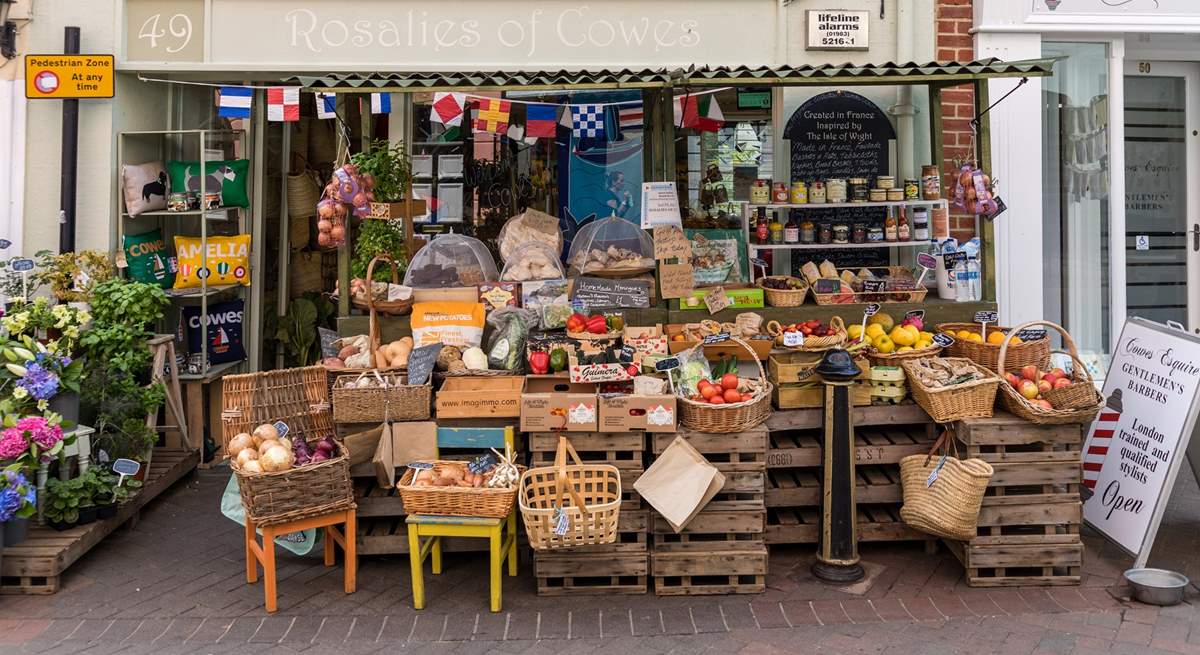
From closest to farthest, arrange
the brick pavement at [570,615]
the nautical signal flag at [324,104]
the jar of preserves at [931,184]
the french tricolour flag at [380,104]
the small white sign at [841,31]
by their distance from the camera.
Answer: the brick pavement at [570,615] → the jar of preserves at [931,184] → the nautical signal flag at [324,104] → the french tricolour flag at [380,104] → the small white sign at [841,31]

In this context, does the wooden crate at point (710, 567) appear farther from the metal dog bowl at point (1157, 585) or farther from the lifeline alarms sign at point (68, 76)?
the lifeline alarms sign at point (68, 76)

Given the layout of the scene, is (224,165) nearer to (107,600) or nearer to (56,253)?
(56,253)

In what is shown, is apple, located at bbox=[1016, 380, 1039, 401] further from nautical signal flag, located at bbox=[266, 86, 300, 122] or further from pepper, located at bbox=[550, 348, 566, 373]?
nautical signal flag, located at bbox=[266, 86, 300, 122]

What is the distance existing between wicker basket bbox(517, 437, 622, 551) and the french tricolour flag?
3.35 meters

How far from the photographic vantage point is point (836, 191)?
712 centimetres

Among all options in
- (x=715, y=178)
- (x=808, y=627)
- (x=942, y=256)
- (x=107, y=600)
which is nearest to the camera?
(x=808, y=627)

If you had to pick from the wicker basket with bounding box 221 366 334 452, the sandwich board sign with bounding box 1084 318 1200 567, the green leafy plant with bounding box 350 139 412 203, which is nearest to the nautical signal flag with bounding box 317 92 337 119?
the green leafy plant with bounding box 350 139 412 203

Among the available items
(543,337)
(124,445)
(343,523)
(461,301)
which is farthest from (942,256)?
(124,445)

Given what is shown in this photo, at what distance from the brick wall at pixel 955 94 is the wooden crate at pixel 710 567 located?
361cm

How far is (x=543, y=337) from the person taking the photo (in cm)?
627

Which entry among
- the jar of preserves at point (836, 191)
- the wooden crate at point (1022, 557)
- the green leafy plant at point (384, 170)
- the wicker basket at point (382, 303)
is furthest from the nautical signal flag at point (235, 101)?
the wooden crate at point (1022, 557)

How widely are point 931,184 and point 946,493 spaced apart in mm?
2657

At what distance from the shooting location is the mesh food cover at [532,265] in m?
6.80

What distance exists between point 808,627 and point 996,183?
410 cm
